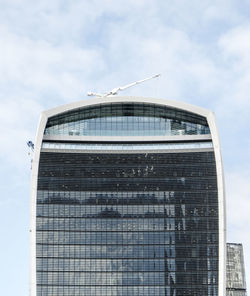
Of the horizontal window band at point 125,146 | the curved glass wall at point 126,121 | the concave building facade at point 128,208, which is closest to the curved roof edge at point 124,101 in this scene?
the concave building facade at point 128,208

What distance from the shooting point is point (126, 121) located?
190m

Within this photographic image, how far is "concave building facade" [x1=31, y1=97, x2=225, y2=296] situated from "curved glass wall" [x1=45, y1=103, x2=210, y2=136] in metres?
0.40

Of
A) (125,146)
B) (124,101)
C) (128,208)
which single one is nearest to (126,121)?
(124,101)

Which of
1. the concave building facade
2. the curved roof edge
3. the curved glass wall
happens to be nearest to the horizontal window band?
the concave building facade

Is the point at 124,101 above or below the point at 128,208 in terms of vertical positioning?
above

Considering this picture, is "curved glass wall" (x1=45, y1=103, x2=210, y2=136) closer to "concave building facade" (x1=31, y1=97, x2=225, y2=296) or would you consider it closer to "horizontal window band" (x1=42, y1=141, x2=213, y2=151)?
"concave building facade" (x1=31, y1=97, x2=225, y2=296)

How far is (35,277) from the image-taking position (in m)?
174

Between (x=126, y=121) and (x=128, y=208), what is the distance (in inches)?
993

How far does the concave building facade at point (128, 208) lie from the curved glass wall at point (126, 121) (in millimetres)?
400

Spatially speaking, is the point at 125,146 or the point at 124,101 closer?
the point at 125,146

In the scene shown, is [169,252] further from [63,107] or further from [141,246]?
[63,107]

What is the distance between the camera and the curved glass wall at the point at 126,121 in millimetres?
187875

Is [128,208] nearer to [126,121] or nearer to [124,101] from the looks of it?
[126,121]

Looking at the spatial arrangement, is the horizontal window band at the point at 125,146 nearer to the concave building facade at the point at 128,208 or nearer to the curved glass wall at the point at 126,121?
the concave building facade at the point at 128,208
